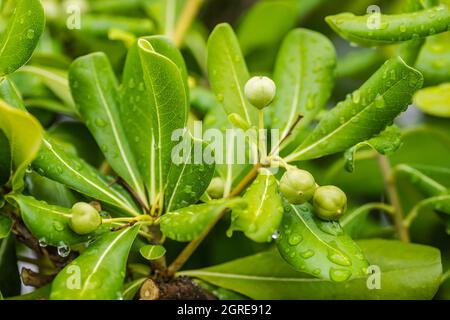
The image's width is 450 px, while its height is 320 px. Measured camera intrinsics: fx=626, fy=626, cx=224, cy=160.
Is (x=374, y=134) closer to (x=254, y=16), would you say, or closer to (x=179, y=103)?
(x=179, y=103)

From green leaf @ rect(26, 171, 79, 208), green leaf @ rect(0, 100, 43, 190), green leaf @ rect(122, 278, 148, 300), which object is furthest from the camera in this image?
green leaf @ rect(26, 171, 79, 208)

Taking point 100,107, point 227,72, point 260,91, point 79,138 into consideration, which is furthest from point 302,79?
point 79,138

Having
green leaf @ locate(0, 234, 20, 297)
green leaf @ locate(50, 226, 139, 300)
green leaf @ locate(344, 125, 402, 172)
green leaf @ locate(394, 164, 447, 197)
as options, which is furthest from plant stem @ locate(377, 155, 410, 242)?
green leaf @ locate(0, 234, 20, 297)

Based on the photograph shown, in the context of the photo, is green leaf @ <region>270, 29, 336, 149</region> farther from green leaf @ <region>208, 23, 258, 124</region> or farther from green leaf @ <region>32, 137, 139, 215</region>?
green leaf @ <region>32, 137, 139, 215</region>

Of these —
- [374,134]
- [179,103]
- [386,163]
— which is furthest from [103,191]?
[386,163]

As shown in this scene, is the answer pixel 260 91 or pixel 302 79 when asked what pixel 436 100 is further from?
pixel 260 91

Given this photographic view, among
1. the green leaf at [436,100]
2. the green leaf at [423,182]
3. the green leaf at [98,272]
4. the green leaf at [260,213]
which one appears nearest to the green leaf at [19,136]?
the green leaf at [98,272]
